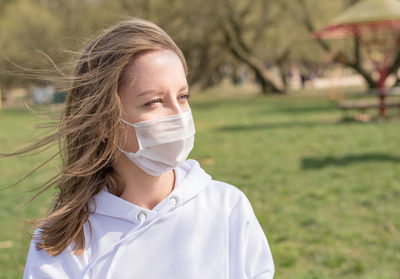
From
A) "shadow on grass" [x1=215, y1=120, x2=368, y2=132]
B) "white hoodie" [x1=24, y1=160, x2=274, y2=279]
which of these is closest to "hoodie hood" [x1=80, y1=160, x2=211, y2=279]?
"white hoodie" [x1=24, y1=160, x2=274, y2=279]

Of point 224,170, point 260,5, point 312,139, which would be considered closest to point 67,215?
point 224,170

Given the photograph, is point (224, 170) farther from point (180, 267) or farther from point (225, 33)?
point (225, 33)

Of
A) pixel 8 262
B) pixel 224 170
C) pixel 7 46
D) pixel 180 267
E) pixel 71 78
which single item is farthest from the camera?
pixel 7 46

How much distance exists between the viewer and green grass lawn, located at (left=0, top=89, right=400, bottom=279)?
Answer: 443cm

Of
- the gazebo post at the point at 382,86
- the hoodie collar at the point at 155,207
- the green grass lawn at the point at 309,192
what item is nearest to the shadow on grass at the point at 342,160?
the green grass lawn at the point at 309,192

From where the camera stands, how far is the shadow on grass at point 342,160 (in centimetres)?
842

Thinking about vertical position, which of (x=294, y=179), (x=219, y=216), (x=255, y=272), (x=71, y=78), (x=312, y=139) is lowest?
(x=312, y=139)

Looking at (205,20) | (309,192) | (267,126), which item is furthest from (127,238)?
(205,20)

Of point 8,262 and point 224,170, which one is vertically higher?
point 8,262

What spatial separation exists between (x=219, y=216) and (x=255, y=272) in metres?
0.22

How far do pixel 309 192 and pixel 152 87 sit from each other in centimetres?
535

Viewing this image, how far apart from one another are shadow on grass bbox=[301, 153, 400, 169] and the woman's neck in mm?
6814

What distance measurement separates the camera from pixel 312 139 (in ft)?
37.6

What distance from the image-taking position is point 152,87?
164cm
